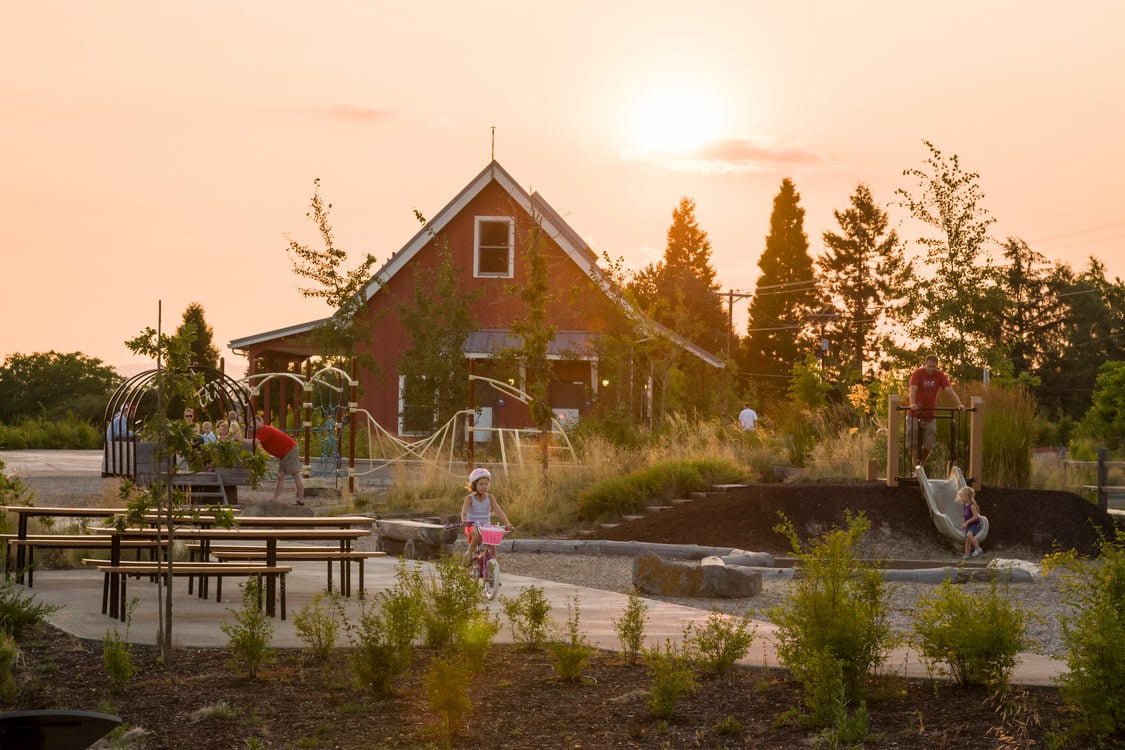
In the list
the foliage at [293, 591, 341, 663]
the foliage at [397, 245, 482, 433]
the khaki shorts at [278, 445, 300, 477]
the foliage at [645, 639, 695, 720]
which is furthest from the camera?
the foliage at [397, 245, 482, 433]

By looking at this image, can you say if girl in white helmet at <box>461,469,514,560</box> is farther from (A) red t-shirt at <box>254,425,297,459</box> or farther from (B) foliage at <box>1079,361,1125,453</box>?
(B) foliage at <box>1079,361,1125,453</box>

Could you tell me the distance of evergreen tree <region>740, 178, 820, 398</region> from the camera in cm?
7038

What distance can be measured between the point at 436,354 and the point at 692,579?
20662mm

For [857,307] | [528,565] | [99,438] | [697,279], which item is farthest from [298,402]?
[857,307]

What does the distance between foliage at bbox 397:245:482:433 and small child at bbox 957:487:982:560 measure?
17.4 metres

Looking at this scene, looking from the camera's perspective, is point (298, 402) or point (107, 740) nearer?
point (107, 740)

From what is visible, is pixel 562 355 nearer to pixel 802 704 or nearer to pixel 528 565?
pixel 528 565

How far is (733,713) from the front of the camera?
671cm

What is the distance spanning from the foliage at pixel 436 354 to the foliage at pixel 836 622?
81.8 feet

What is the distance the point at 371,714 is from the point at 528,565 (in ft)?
25.9

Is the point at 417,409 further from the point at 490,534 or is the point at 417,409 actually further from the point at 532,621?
the point at 532,621

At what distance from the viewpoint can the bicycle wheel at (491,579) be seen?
1119 centimetres

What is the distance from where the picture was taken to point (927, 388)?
1822 centimetres

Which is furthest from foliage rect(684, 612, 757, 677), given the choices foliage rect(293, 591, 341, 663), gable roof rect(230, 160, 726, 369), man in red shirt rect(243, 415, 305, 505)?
gable roof rect(230, 160, 726, 369)
